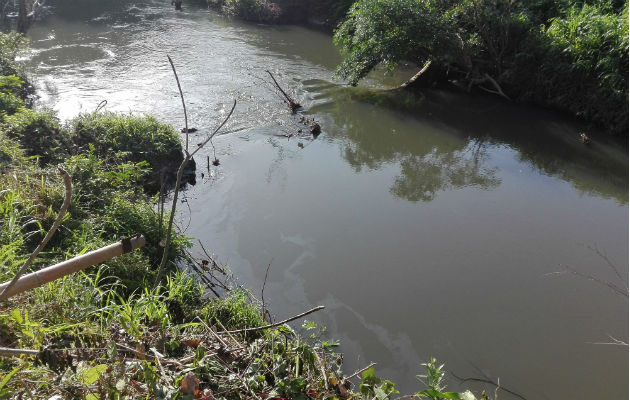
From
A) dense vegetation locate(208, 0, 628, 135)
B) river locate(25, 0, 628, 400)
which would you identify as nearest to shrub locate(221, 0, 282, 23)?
river locate(25, 0, 628, 400)

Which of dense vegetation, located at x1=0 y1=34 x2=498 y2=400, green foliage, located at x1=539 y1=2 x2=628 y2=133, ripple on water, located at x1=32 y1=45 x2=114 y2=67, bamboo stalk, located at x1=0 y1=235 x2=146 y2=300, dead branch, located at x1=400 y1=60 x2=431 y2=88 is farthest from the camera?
ripple on water, located at x1=32 y1=45 x2=114 y2=67

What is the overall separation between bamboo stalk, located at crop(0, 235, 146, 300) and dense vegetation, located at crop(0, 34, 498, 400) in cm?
38

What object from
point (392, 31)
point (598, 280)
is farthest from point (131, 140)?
point (598, 280)

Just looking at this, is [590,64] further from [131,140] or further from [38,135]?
[38,135]

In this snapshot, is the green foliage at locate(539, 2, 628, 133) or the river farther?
the green foliage at locate(539, 2, 628, 133)

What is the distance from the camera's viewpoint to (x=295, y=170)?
7027mm

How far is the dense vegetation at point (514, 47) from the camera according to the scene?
826cm

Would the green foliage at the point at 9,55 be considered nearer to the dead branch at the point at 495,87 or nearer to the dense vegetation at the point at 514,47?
the dense vegetation at the point at 514,47

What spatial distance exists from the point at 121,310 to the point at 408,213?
12.3ft

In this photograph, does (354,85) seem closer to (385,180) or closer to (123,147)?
(385,180)

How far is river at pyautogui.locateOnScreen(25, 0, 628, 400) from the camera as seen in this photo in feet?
13.8

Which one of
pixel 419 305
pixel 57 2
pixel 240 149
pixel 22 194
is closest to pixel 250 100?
pixel 240 149

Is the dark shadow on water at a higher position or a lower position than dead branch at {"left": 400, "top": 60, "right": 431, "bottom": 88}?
lower

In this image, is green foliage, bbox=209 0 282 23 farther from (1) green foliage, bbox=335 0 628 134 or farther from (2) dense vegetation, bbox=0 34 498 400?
(2) dense vegetation, bbox=0 34 498 400
